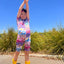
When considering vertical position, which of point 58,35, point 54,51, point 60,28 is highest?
point 60,28

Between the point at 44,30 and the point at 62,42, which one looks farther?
the point at 44,30

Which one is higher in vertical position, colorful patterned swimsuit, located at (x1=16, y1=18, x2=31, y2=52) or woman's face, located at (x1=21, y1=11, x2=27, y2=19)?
woman's face, located at (x1=21, y1=11, x2=27, y2=19)

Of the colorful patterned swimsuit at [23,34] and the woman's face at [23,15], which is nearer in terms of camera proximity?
the colorful patterned swimsuit at [23,34]

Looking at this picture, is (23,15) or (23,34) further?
(23,15)

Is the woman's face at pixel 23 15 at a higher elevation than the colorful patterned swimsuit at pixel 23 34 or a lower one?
higher

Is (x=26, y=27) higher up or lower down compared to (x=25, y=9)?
lower down

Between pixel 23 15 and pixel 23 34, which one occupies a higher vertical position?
pixel 23 15

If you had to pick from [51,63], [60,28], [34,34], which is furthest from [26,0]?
[34,34]

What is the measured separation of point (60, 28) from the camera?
189 inches

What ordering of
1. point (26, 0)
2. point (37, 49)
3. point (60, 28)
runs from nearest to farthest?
1. point (26, 0)
2. point (60, 28)
3. point (37, 49)

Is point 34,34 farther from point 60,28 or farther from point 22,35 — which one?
point 22,35

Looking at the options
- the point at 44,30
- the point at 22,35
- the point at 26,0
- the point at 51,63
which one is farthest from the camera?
the point at 44,30

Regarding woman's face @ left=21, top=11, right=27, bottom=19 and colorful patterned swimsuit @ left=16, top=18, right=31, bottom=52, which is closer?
colorful patterned swimsuit @ left=16, top=18, right=31, bottom=52

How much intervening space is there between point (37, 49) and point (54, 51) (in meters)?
1.14
